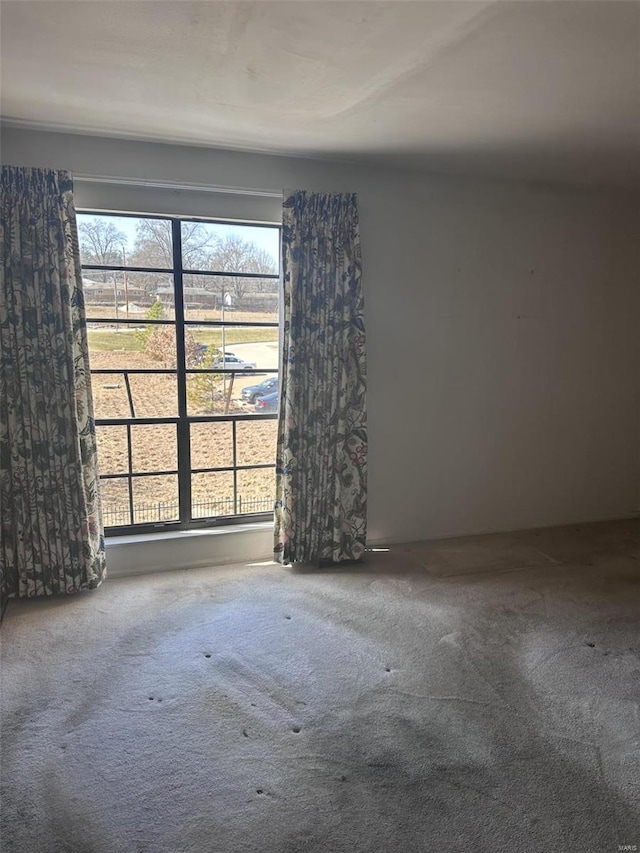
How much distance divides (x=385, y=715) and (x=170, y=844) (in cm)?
88

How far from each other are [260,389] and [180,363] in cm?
52

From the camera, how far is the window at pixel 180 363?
3043 millimetres

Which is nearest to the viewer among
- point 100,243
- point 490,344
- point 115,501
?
point 100,243

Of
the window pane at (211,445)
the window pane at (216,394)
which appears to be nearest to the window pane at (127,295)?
the window pane at (216,394)

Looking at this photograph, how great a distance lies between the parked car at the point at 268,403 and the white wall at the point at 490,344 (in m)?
0.64

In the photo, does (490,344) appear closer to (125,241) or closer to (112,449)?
(125,241)

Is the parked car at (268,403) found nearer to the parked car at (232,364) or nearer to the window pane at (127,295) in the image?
the parked car at (232,364)

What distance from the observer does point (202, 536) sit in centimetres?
332

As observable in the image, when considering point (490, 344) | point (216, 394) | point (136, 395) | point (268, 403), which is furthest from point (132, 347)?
point (490, 344)

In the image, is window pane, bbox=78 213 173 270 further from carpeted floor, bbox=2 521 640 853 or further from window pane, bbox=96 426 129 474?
carpeted floor, bbox=2 521 640 853

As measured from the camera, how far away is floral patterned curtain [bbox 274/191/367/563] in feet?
10.2

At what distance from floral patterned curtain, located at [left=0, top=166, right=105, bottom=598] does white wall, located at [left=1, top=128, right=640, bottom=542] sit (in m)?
0.89

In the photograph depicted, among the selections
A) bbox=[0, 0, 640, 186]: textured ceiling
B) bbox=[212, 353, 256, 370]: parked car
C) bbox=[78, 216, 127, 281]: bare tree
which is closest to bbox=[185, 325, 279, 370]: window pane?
bbox=[212, 353, 256, 370]: parked car

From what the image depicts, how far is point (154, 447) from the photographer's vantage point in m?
3.22
